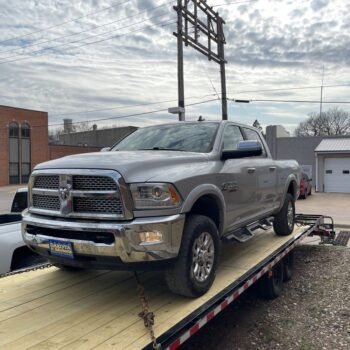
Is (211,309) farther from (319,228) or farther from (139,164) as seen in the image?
(319,228)

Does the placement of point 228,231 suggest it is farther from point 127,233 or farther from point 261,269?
point 127,233

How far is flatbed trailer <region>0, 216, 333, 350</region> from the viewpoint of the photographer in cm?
296

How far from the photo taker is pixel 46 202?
3.79 m

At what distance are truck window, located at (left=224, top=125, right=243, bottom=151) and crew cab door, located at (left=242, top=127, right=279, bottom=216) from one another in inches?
11.7

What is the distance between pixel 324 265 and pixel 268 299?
233cm

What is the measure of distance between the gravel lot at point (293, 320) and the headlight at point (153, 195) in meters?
2.12

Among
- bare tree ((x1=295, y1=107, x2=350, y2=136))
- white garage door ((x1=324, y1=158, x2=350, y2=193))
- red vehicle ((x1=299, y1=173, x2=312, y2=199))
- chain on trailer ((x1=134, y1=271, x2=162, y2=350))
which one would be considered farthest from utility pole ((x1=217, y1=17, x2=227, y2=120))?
bare tree ((x1=295, y1=107, x2=350, y2=136))

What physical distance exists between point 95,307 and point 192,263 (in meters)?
0.93

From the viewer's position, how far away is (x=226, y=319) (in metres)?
5.46

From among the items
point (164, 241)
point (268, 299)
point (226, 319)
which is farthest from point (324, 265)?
point (164, 241)

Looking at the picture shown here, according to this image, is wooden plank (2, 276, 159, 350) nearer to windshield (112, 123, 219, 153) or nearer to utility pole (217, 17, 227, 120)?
windshield (112, 123, 219, 153)

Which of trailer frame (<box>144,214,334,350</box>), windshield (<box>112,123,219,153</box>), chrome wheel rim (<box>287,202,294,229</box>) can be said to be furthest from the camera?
chrome wheel rim (<box>287,202,294,229</box>)

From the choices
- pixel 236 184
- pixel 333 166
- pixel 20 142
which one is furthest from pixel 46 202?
pixel 20 142

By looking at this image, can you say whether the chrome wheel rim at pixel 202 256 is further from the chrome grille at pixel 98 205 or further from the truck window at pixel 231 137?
the truck window at pixel 231 137
